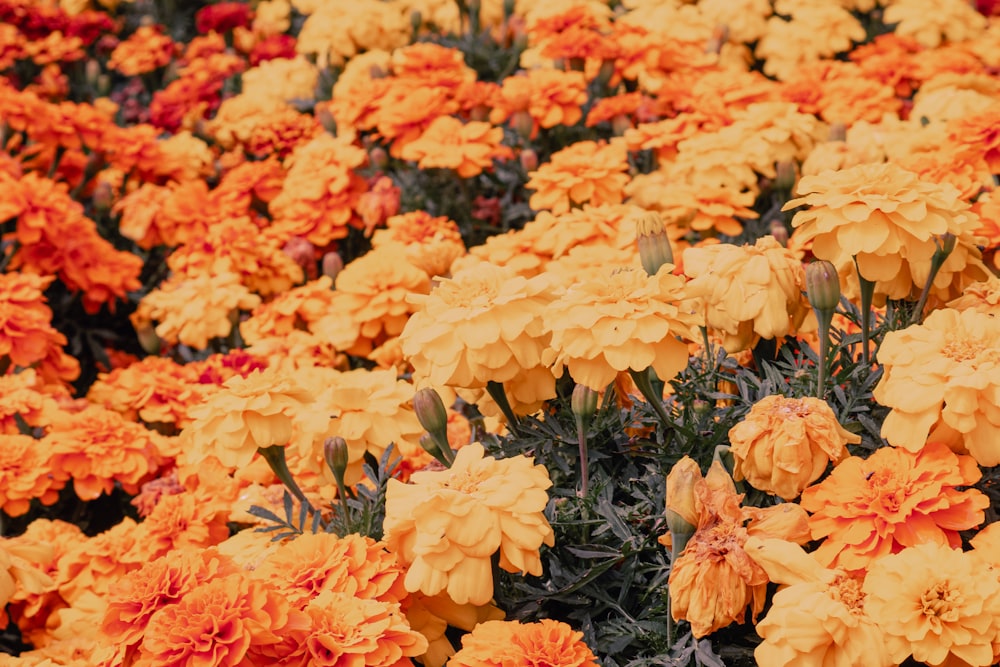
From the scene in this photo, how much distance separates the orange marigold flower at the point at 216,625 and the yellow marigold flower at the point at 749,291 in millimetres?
778

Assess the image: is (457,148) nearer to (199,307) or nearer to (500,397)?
(199,307)

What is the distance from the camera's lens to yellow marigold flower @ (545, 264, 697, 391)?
145cm

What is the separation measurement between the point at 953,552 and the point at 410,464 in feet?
3.39

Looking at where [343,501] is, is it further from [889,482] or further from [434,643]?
[889,482]

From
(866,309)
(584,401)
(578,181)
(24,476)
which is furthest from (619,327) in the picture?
(24,476)

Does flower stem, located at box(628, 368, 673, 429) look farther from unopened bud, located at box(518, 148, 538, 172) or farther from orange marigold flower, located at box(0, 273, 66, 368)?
orange marigold flower, located at box(0, 273, 66, 368)

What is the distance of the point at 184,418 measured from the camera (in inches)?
101

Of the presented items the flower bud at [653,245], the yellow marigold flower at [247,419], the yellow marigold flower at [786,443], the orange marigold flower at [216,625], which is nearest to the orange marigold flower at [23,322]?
the yellow marigold flower at [247,419]

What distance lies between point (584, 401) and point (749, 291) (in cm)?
31

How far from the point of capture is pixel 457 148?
296 centimetres

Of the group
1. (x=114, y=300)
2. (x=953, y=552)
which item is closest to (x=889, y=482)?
(x=953, y=552)

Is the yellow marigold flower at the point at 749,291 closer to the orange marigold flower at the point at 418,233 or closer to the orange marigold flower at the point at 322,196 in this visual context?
the orange marigold flower at the point at 418,233

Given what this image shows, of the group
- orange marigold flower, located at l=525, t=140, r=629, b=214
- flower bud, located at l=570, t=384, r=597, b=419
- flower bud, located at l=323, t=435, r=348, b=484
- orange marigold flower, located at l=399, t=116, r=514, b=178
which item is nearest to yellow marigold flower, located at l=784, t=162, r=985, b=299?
flower bud, located at l=570, t=384, r=597, b=419

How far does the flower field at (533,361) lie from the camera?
1360 millimetres
